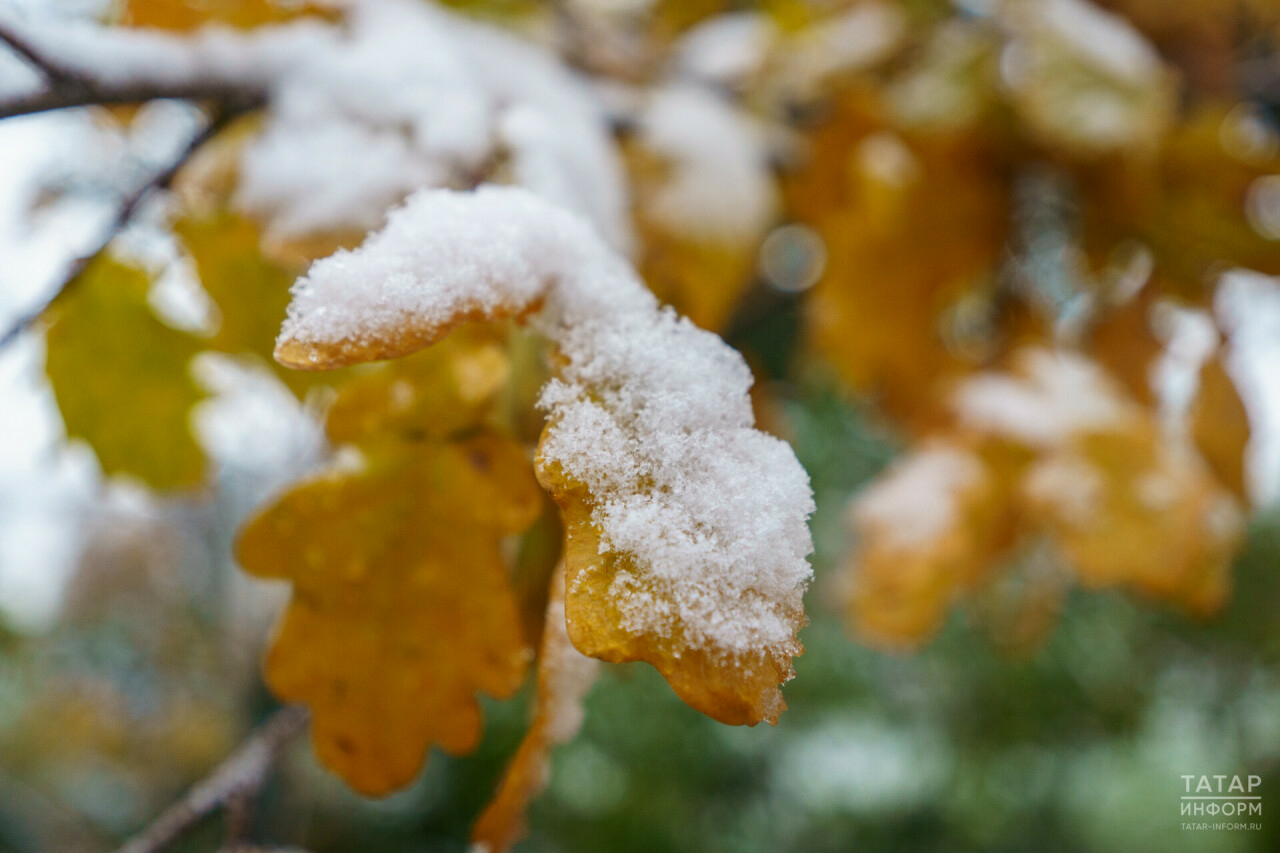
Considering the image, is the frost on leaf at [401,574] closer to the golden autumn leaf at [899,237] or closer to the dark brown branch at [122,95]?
the dark brown branch at [122,95]

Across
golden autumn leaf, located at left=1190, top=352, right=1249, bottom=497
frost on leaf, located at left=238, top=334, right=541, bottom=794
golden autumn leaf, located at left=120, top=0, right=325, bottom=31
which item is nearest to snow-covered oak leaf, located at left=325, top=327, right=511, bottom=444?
frost on leaf, located at left=238, top=334, right=541, bottom=794

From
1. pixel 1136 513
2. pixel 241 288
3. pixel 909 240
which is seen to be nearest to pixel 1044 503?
pixel 1136 513

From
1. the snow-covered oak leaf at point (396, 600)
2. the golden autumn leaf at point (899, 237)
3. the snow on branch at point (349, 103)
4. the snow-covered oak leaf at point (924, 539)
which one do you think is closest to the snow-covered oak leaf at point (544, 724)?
the snow-covered oak leaf at point (396, 600)

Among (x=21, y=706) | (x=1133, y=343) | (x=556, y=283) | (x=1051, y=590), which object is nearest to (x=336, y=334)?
(x=556, y=283)

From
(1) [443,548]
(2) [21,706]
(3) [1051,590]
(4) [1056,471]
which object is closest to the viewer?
Result: (1) [443,548]

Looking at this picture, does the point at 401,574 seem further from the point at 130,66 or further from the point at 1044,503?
the point at 1044,503

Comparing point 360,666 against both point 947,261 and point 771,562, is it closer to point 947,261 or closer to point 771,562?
point 771,562

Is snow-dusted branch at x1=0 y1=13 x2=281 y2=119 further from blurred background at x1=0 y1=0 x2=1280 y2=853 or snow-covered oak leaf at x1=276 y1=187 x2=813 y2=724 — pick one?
snow-covered oak leaf at x1=276 y1=187 x2=813 y2=724

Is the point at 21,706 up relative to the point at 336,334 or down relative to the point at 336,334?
down
